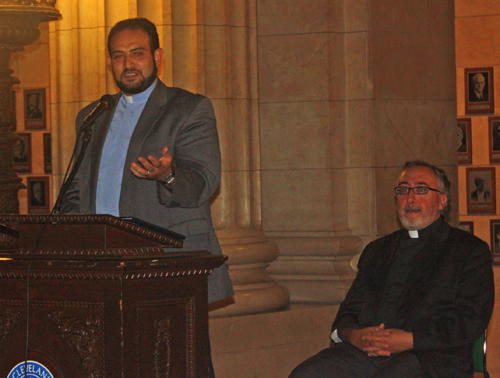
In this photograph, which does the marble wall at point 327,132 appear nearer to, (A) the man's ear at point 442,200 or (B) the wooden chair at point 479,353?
(A) the man's ear at point 442,200

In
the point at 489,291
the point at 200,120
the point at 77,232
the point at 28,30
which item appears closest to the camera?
the point at 77,232

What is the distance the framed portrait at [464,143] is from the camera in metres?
8.20

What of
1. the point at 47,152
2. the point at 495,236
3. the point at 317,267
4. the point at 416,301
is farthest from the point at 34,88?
the point at 416,301

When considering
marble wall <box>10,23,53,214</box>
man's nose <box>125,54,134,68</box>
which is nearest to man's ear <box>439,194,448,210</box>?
man's nose <box>125,54,134,68</box>

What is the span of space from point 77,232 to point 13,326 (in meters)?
0.40

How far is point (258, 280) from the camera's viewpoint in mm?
6660

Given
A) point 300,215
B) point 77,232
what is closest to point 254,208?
point 300,215

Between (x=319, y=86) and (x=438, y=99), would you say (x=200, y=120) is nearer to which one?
(x=319, y=86)

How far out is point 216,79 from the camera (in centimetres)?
641

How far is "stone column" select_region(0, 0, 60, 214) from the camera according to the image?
4973mm

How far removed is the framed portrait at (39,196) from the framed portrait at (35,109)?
20.0 inches

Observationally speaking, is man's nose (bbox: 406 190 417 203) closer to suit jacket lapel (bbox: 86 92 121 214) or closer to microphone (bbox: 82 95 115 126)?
suit jacket lapel (bbox: 86 92 121 214)

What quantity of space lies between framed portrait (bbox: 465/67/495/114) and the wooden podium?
5.38 m

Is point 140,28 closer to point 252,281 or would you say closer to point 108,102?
point 108,102
